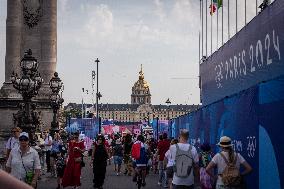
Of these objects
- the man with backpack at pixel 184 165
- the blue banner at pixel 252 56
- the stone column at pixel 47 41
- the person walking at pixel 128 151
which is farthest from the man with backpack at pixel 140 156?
the stone column at pixel 47 41

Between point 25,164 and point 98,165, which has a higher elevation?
point 25,164

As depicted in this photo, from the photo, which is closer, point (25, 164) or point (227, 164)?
point (227, 164)

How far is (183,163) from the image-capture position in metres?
9.11

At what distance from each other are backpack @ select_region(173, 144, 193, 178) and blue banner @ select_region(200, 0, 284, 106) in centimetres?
305

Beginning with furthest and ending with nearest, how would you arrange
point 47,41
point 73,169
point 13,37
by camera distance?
point 47,41 < point 13,37 < point 73,169

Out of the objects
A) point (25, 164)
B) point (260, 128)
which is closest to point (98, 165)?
point (25, 164)

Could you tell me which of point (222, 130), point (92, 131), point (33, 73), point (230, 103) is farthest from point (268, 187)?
point (92, 131)

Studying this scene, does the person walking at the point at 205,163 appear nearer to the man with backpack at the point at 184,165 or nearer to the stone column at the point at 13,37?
the man with backpack at the point at 184,165

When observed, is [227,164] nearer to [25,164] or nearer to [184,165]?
[184,165]

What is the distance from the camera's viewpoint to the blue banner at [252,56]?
11.6 m

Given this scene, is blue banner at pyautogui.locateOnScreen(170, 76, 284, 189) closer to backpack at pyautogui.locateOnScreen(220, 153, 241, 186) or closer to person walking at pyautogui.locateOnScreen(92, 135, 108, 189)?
backpack at pyautogui.locateOnScreen(220, 153, 241, 186)

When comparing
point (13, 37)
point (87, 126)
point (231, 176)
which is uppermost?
point (13, 37)

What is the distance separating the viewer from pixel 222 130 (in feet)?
36.2

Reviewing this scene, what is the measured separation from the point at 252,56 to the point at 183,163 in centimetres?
538
